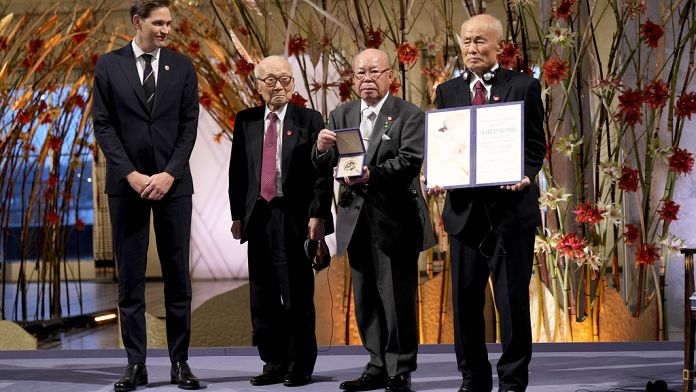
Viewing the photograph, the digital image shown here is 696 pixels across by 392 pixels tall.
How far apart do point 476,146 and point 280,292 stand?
1.00 meters

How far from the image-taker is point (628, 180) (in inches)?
177

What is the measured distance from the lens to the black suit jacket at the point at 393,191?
3.34 meters

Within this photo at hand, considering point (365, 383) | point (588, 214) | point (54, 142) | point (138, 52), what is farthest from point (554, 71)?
point (54, 142)

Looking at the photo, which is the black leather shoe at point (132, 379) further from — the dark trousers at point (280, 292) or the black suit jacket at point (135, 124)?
the black suit jacket at point (135, 124)

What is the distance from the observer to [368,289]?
3430mm

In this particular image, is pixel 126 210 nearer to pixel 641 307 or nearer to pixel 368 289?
pixel 368 289

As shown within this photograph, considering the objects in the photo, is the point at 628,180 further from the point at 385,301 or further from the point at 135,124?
the point at 135,124

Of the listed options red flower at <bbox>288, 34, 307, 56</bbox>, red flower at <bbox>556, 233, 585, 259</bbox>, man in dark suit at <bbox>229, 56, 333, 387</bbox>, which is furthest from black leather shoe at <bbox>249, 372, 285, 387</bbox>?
red flower at <bbox>288, 34, 307, 56</bbox>

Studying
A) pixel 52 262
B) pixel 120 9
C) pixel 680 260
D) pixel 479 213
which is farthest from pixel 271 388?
pixel 120 9

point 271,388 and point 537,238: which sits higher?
point 537,238

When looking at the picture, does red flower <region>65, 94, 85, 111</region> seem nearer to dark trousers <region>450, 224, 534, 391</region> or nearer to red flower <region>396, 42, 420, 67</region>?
red flower <region>396, 42, 420, 67</region>

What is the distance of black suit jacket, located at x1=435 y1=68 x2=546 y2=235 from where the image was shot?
3.03m

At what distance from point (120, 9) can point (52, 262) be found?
14.5 feet

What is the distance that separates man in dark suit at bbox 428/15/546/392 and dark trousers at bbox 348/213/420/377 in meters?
0.27
